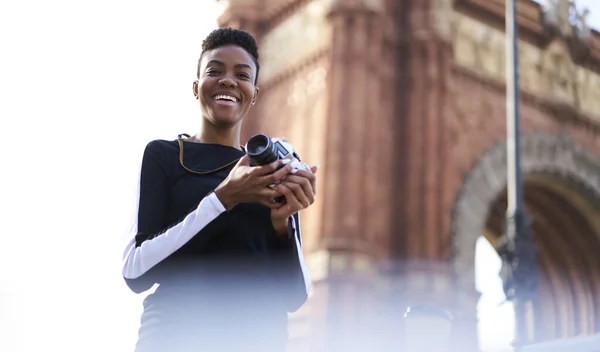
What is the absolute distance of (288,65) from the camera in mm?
15625

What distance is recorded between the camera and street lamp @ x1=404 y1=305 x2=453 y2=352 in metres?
4.89

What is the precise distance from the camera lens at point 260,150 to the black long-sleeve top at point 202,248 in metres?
0.14

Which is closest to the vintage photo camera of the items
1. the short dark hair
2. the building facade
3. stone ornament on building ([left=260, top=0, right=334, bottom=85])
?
the short dark hair

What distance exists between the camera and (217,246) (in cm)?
206

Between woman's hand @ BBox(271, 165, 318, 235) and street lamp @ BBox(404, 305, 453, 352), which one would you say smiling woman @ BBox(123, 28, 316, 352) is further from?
street lamp @ BBox(404, 305, 453, 352)

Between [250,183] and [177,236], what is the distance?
200mm

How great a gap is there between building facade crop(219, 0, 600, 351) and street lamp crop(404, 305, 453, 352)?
7808 mm

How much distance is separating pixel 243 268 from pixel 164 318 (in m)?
0.21

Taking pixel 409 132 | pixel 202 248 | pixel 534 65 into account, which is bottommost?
pixel 202 248

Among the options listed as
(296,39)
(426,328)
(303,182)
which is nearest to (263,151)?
(303,182)

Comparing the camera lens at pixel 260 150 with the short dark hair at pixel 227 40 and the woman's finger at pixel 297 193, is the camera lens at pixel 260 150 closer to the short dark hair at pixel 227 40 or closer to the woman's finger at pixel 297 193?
the woman's finger at pixel 297 193

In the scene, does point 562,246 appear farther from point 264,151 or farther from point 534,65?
point 264,151

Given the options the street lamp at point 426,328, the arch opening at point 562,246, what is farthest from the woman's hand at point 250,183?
the arch opening at point 562,246

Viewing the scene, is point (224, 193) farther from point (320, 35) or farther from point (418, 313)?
point (320, 35)
